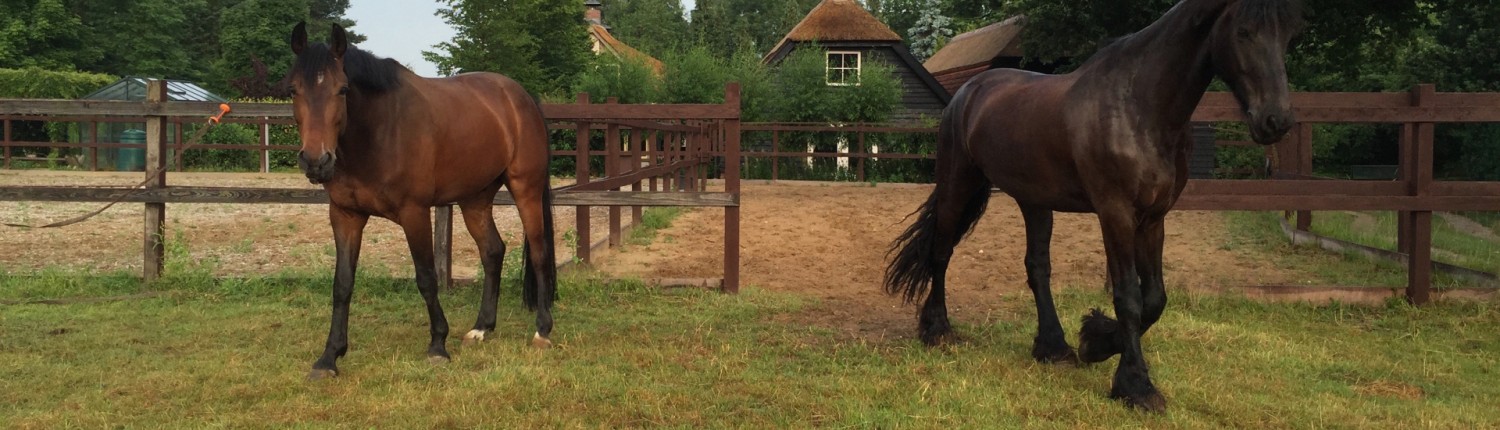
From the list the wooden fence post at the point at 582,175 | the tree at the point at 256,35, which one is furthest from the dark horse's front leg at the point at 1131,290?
the tree at the point at 256,35

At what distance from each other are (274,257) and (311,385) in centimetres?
496

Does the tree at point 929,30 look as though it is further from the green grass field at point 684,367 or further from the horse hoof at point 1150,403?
the horse hoof at point 1150,403

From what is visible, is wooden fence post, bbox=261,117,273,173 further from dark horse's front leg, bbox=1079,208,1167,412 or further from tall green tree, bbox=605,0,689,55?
tall green tree, bbox=605,0,689,55

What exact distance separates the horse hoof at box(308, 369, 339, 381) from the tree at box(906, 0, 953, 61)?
57.9 m

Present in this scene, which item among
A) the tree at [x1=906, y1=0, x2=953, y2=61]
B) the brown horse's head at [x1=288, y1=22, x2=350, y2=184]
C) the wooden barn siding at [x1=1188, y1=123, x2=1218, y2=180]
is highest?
the tree at [x1=906, y1=0, x2=953, y2=61]

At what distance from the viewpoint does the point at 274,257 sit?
28.4ft

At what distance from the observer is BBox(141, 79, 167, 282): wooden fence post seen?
7059mm

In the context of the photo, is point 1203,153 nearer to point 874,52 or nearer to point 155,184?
point 874,52

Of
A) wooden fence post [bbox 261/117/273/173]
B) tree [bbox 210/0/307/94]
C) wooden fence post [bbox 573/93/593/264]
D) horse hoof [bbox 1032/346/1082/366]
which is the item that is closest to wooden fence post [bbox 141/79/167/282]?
wooden fence post [bbox 573/93/593/264]

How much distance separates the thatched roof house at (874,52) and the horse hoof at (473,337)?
2539 centimetres

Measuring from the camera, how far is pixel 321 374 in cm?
436

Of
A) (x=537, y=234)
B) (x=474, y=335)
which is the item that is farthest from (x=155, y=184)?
(x=474, y=335)

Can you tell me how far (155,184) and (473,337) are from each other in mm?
3499

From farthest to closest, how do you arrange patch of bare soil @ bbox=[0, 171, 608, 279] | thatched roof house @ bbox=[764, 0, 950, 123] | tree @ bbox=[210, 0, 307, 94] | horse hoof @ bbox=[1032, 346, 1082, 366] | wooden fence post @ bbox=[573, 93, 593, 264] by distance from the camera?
tree @ bbox=[210, 0, 307, 94] < thatched roof house @ bbox=[764, 0, 950, 123] < patch of bare soil @ bbox=[0, 171, 608, 279] < wooden fence post @ bbox=[573, 93, 593, 264] < horse hoof @ bbox=[1032, 346, 1082, 366]
